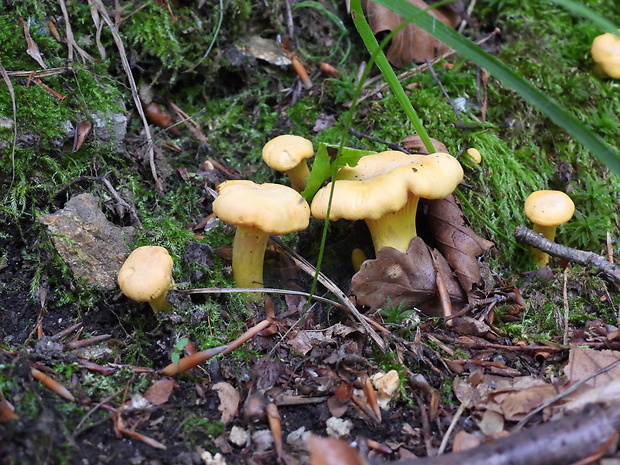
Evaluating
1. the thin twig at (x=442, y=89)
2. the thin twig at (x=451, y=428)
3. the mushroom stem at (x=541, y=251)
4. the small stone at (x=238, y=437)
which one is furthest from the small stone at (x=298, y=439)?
the thin twig at (x=442, y=89)

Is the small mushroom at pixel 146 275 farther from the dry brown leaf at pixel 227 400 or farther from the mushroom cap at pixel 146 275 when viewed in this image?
the dry brown leaf at pixel 227 400

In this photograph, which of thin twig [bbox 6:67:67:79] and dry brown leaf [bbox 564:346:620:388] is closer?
dry brown leaf [bbox 564:346:620:388]

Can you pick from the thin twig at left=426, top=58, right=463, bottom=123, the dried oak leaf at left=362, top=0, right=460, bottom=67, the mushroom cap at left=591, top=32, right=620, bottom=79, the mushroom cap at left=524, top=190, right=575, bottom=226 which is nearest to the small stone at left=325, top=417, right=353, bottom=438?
the mushroom cap at left=524, top=190, right=575, bottom=226

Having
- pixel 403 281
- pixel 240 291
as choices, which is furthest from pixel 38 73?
pixel 403 281

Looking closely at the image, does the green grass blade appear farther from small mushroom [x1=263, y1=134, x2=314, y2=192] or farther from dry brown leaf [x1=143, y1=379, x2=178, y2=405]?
dry brown leaf [x1=143, y1=379, x2=178, y2=405]

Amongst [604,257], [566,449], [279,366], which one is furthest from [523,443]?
[604,257]
